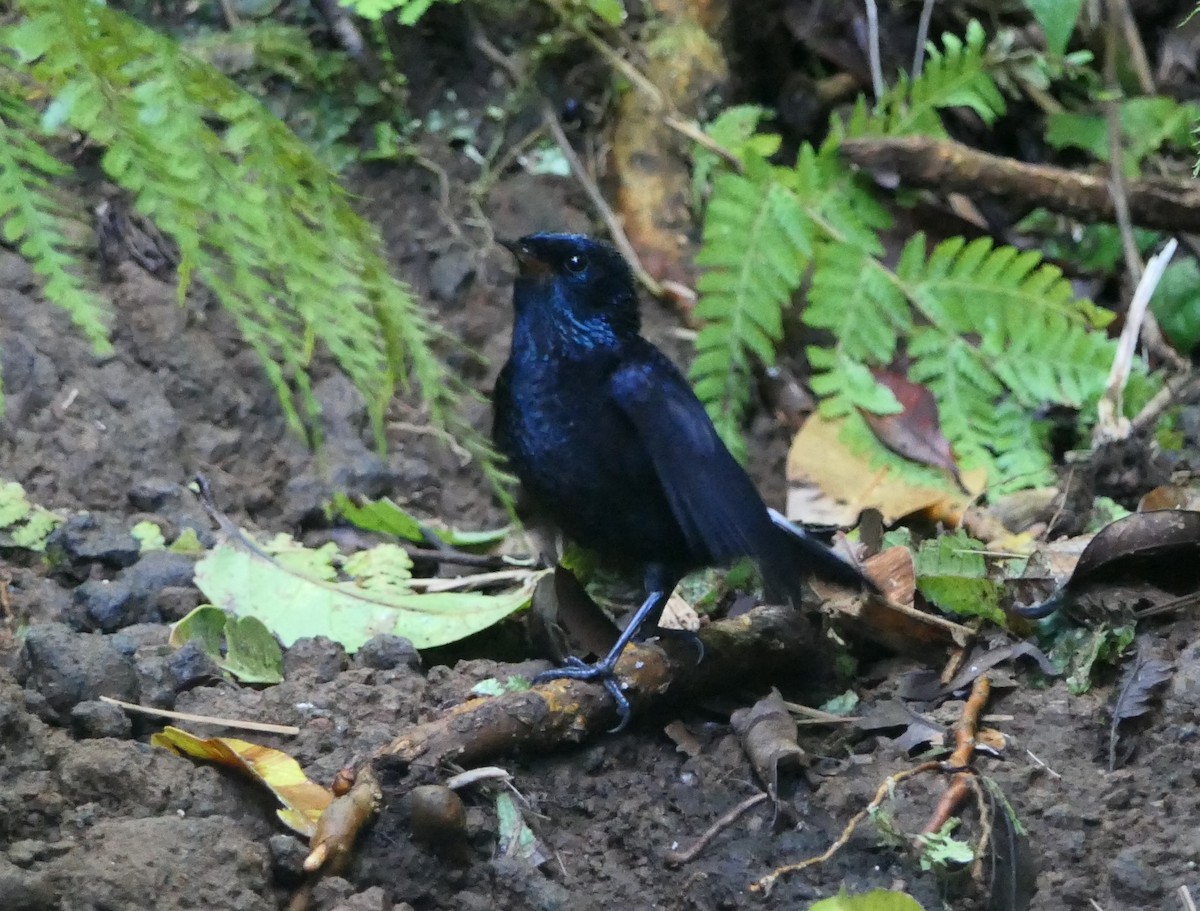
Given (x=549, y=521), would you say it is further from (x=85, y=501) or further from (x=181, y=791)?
(x=181, y=791)

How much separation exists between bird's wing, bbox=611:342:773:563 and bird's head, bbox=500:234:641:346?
18cm

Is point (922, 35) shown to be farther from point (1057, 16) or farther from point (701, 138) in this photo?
point (701, 138)

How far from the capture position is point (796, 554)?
2.77 meters

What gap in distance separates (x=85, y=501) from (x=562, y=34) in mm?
2266

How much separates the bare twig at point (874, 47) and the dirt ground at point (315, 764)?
7.78ft

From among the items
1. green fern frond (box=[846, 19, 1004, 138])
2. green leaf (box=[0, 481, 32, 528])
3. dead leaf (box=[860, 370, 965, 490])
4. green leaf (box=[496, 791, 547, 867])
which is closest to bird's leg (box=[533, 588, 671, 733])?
green leaf (box=[496, 791, 547, 867])

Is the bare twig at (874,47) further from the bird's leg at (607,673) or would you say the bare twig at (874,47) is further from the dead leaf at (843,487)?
the bird's leg at (607,673)

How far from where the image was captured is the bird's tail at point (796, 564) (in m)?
2.62

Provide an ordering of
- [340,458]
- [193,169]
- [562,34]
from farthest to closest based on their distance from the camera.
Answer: [562,34]
[340,458]
[193,169]

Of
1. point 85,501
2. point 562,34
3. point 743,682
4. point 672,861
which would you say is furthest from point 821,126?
Result: point 672,861

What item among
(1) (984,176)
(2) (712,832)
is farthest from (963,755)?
(1) (984,176)

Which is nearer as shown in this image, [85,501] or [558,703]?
[558,703]

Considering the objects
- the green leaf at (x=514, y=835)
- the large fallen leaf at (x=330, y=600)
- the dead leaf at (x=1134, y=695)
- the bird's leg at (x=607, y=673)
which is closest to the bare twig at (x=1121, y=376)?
the dead leaf at (x=1134, y=695)

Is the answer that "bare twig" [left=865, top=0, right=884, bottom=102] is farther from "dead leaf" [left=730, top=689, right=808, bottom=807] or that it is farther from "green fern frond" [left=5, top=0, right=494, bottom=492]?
"green fern frond" [left=5, top=0, right=494, bottom=492]
